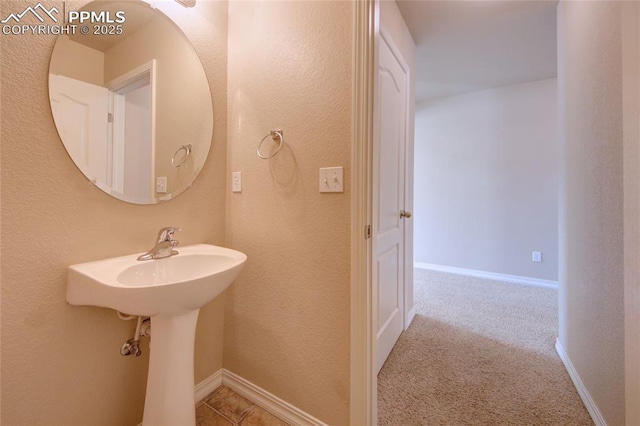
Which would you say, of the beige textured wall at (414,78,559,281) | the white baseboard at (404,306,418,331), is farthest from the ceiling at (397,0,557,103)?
the white baseboard at (404,306,418,331)

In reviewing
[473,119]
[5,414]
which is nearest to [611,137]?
[5,414]

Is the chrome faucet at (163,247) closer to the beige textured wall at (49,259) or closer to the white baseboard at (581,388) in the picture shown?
the beige textured wall at (49,259)

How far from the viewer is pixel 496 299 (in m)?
2.68

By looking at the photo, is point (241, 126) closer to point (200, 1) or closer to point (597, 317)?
point (200, 1)

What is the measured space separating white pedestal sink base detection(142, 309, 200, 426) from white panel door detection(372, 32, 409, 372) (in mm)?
919

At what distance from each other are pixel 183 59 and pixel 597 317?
226 centimetres

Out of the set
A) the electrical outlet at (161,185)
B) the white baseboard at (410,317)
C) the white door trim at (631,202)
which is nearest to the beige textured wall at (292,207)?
the electrical outlet at (161,185)

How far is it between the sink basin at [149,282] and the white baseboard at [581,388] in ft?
5.60

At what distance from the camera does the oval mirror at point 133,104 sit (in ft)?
3.07

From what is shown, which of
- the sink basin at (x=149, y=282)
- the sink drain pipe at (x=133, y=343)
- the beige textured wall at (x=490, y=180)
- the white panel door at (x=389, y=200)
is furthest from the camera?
the beige textured wall at (x=490, y=180)

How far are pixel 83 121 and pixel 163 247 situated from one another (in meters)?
0.54

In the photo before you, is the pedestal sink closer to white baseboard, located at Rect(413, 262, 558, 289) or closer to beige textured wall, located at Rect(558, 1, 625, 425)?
beige textured wall, located at Rect(558, 1, 625, 425)

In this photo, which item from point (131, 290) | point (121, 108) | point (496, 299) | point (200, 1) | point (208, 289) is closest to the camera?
point (131, 290)

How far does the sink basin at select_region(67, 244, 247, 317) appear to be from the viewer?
30.1 inches
